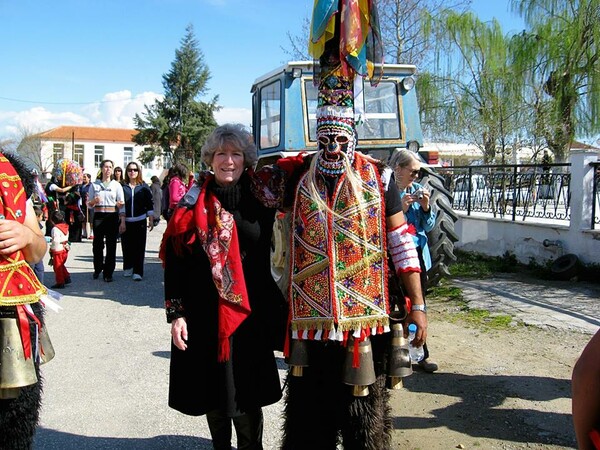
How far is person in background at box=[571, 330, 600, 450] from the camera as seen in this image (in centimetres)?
134

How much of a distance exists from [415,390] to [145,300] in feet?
14.8

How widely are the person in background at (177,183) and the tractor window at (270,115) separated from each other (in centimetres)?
195

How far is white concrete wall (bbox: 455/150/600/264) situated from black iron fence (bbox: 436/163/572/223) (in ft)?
0.74

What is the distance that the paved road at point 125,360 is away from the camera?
12.0 ft

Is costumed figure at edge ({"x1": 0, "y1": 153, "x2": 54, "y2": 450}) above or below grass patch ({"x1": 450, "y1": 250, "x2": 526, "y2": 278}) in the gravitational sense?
above

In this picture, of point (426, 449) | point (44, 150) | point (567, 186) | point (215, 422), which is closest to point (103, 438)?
point (215, 422)

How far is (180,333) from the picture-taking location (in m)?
2.69

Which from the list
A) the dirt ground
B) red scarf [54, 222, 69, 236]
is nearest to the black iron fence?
the dirt ground

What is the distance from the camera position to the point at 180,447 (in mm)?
3467

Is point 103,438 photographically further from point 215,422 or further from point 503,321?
point 503,321

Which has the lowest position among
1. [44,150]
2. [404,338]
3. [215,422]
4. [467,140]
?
[215,422]

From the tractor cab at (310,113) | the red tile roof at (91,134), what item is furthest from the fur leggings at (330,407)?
the red tile roof at (91,134)

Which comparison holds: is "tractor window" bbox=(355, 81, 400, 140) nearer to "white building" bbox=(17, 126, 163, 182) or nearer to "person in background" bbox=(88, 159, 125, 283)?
"person in background" bbox=(88, 159, 125, 283)

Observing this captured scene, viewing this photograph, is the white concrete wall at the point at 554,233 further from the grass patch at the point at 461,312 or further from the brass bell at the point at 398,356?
the brass bell at the point at 398,356
